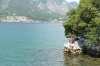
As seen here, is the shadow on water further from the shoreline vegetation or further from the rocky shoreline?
the shoreline vegetation

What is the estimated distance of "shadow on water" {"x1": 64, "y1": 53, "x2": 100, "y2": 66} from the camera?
146ft

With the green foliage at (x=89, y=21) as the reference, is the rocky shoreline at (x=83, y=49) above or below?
below

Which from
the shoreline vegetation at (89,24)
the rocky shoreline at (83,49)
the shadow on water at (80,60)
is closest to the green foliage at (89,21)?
the shoreline vegetation at (89,24)

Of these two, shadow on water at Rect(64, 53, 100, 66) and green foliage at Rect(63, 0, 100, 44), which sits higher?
green foliage at Rect(63, 0, 100, 44)

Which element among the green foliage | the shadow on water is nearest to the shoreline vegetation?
the green foliage

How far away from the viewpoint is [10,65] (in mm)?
44031

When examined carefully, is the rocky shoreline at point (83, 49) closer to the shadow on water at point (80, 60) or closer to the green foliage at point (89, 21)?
the shadow on water at point (80, 60)

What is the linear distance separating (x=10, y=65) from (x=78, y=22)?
1857cm

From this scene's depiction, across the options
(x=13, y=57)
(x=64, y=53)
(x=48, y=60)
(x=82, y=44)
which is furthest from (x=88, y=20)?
(x=13, y=57)

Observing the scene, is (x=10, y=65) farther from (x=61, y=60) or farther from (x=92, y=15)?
(x=92, y=15)

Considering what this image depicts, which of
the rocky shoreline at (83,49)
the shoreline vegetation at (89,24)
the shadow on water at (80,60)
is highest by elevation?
the shoreline vegetation at (89,24)

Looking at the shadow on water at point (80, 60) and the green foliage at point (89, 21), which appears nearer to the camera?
the shadow on water at point (80, 60)

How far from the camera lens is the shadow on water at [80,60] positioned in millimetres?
44638

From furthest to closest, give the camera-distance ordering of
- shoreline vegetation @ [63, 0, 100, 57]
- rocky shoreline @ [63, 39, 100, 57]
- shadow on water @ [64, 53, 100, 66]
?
1. rocky shoreline @ [63, 39, 100, 57]
2. shoreline vegetation @ [63, 0, 100, 57]
3. shadow on water @ [64, 53, 100, 66]
